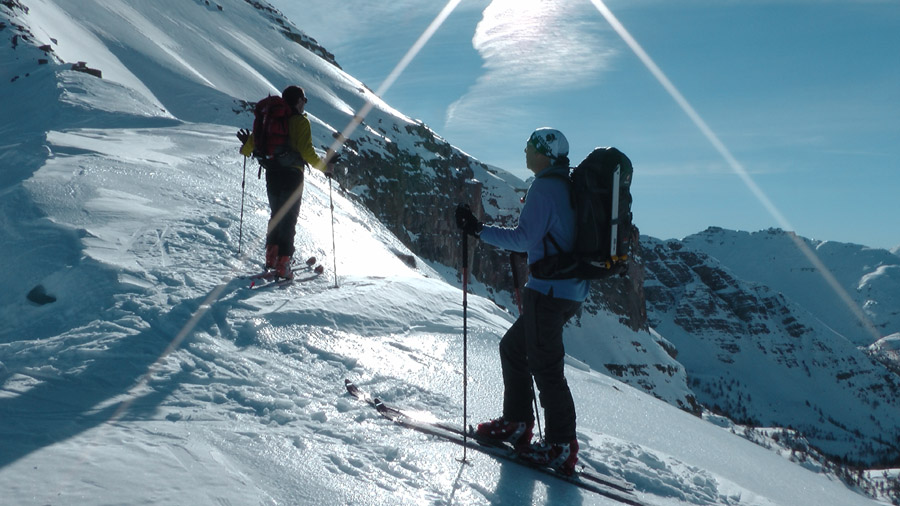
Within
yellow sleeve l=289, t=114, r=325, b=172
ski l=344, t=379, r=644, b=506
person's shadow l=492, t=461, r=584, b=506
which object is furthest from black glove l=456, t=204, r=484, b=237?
yellow sleeve l=289, t=114, r=325, b=172

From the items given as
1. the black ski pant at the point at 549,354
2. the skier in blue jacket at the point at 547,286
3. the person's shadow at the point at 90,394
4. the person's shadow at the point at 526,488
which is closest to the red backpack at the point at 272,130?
the person's shadow at the point at 90,394

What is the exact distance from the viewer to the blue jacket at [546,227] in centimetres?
429

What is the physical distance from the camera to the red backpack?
7812 mm

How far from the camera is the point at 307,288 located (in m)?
7.77

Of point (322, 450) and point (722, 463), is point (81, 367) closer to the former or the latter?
point (322, 450)

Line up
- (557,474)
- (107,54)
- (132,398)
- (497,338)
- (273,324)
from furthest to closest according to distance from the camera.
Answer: (107,54) < (497,338) < (273,324) < (557,474) < (132,398)

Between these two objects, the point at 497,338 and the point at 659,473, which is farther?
the point at 497,338

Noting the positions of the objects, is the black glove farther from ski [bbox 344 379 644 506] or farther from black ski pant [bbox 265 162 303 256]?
black ski pant [bbox 265 162 303 256]

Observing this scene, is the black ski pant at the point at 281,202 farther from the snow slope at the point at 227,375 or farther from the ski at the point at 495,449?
the ski at the point at 495,449

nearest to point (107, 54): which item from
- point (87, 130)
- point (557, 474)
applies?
point (87, 130)

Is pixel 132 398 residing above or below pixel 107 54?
below

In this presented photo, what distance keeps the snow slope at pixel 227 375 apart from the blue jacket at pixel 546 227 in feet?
4.64

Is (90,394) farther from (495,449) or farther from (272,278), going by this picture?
(272,278)

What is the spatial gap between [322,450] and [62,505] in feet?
4.80
